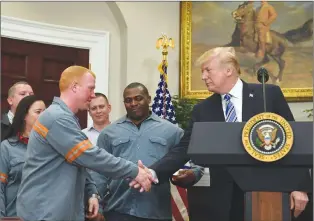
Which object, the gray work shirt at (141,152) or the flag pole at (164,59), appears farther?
the flag pole at (164,59)

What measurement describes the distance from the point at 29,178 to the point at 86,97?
1.72 ft

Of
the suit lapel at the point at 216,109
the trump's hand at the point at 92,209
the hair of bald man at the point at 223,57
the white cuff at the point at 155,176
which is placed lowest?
the trump's hand at the point at 92,209

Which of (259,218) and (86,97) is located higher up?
(86,97)

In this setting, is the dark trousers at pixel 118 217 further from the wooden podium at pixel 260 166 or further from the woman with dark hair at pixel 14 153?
the wooden podium at pixel 260 166

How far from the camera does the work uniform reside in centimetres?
250

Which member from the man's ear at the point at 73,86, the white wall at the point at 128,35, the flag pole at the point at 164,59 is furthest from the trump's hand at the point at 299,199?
the white wall at the point at 128,35

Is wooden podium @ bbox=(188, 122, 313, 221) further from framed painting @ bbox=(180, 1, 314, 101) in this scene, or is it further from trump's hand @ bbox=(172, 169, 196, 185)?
framed painting @ bbox=(180, 1, 314, 101)

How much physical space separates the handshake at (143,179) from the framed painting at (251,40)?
152 inches

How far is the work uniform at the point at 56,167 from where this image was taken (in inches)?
98.4

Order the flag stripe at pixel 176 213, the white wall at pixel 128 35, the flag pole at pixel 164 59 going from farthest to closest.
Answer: the white wall at pixel 128 35
the flag pole at pixel 164 59
the flag stripe at pixel 176 213

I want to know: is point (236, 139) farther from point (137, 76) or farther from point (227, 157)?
point (137, 76)

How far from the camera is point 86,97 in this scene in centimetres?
280

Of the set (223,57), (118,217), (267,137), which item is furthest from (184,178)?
(267,137)

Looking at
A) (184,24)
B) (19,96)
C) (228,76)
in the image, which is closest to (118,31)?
(184,24)
